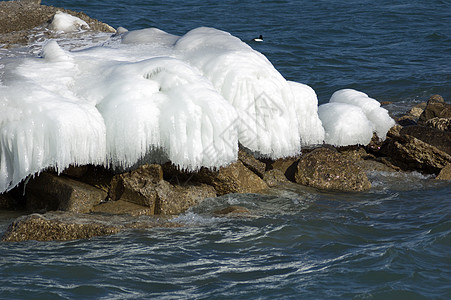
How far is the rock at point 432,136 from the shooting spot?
995 cm

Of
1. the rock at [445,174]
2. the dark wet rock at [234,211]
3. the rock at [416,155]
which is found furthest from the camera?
the rock at [416,155]

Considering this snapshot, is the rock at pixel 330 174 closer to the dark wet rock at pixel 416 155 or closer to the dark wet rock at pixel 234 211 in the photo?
the dark wet rock at pixel 416 155

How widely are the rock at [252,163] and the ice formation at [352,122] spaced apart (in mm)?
1719

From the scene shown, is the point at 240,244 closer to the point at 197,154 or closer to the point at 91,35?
the point at 197,154

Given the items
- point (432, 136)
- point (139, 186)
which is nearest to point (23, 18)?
point (139, 186)

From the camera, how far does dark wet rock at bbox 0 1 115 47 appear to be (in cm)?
1116

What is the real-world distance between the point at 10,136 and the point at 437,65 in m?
11.9

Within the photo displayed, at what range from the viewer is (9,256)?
6.22m

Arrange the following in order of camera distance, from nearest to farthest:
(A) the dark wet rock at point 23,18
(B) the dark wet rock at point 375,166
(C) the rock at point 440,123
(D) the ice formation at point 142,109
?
1. (D) the ice formation at point 142,109
2. (B) the dark wet rock at point 375,166
3. (C) the rock at point 440,123
4. (A) the dark wet rock at point 23,18

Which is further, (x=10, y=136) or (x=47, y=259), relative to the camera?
(x=10, y=136)

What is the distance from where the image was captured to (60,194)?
759 centimetres

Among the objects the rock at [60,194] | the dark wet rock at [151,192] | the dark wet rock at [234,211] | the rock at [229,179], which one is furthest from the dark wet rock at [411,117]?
the rock at [60,194]

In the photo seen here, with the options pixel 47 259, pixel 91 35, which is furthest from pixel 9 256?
pixel 91 35

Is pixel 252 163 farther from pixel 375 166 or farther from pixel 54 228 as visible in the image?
pixel 54 228
